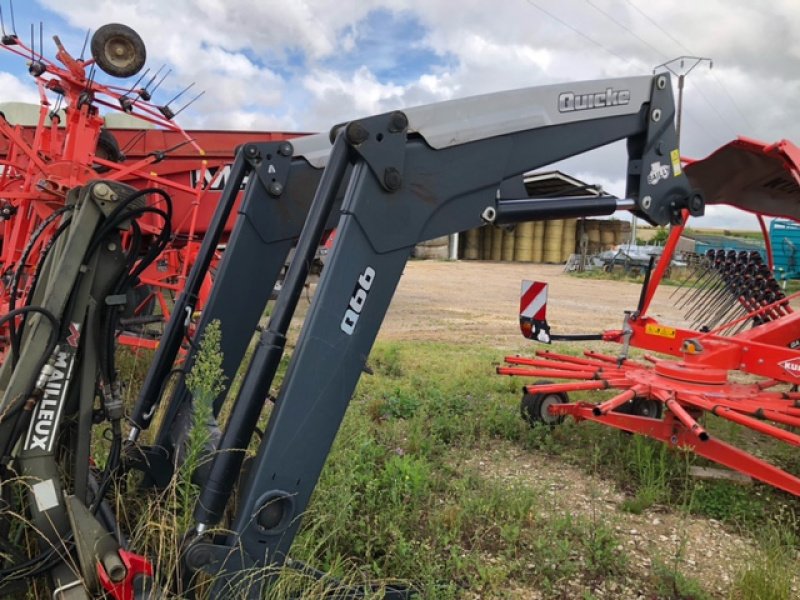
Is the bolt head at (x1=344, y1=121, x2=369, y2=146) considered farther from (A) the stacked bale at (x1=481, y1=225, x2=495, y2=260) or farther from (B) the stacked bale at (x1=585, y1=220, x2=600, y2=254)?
(B) the stacked bale at (x1=585, y1=220, x2=600, y2=254)

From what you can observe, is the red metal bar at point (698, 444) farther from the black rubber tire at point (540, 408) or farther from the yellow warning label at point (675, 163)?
the yellow warning label at point (675, 163)

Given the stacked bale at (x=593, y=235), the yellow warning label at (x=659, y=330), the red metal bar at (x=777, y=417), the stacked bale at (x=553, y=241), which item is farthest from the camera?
the stacked bale at (x=593, y=235)

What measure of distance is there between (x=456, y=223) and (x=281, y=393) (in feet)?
2.93

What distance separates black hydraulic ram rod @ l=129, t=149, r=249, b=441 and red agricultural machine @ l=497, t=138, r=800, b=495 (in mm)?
2741

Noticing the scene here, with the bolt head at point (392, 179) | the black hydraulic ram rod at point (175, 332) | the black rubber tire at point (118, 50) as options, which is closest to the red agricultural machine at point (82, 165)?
the black rubber tire at point (118, 50)

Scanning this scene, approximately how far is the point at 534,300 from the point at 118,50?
179 inches

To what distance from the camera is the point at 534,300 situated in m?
5.66

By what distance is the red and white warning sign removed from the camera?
562 cm

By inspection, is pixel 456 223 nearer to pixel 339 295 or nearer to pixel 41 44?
pixel 339 295

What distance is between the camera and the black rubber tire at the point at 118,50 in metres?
5.77

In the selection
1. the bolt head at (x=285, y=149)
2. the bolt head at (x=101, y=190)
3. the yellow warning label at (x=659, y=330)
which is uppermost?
the yellow warning label at (x=659, y=330)

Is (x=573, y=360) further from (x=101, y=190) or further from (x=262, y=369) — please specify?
(x=101, y=190)

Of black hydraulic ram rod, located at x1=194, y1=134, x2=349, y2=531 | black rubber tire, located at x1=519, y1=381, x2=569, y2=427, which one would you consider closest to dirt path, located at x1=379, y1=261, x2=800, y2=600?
black rubber tire, located at x1=519, y1=381, x2=569, y2=427

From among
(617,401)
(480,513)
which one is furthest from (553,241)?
(480,513)
